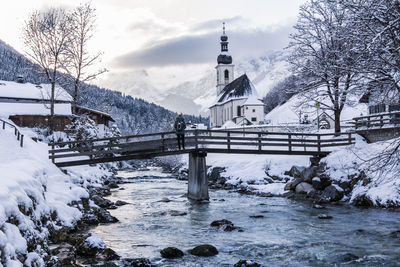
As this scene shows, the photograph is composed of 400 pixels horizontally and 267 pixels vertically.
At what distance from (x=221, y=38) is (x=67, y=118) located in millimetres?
64703

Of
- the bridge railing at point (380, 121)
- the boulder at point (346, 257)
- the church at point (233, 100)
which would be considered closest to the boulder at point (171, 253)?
the boulder at point (346, 257)

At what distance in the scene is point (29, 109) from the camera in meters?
41.8

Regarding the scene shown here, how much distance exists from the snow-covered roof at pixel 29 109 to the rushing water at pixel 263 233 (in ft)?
81.9

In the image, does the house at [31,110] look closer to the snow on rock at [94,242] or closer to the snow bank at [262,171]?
the snow bank at [262,171]

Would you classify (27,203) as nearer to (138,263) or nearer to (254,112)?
(138,263)

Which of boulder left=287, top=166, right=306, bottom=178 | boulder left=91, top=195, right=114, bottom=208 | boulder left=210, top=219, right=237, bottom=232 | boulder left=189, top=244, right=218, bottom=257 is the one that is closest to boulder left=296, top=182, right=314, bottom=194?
boulder left=287, top=166, right=306, bottom=178

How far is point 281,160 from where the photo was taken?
30719 millimetres

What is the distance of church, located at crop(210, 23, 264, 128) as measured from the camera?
2997 inches

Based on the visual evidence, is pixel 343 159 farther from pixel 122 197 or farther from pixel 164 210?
pixel 122 197

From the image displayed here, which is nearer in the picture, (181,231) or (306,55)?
(181,231)

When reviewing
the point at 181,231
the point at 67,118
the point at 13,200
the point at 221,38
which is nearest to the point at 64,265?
the point at 13,200

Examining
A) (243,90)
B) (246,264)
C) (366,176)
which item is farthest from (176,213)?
(243,90)

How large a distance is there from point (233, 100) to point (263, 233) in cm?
6857

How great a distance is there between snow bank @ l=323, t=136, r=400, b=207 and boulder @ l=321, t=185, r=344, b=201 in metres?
0.65
